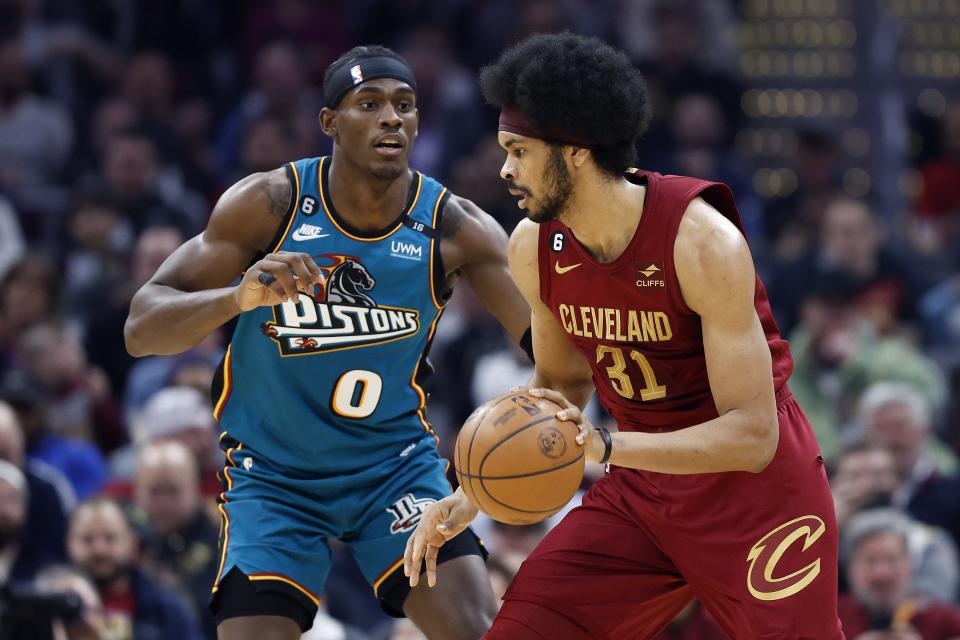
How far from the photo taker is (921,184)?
12102mm

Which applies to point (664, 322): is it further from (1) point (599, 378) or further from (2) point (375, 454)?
(2) point (375, 454)

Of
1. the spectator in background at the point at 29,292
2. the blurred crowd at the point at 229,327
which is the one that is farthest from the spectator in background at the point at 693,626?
the spectator in background at the point at 29,292

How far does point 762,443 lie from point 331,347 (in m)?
1.54

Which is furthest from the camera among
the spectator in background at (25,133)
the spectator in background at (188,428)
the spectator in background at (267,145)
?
the spectator in background at (25,133)

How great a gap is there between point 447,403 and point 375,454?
185 inches

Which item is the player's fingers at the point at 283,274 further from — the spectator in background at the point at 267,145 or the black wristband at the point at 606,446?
the spectator in background at the point at 267,145

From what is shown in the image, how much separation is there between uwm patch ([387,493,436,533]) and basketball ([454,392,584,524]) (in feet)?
2.51

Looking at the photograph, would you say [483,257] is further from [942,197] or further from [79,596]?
[942,197]

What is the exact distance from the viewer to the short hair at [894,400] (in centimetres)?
895

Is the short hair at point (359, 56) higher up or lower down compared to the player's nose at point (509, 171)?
higher up

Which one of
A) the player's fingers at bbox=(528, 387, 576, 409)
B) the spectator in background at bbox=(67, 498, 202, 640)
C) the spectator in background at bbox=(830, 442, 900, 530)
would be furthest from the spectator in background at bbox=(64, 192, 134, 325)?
the player's fingers at bbox=(528, 387, 576, 409)

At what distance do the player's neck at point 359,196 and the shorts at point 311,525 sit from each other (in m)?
0.81

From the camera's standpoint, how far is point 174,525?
7.99 meters

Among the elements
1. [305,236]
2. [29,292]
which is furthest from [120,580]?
[305,236]
